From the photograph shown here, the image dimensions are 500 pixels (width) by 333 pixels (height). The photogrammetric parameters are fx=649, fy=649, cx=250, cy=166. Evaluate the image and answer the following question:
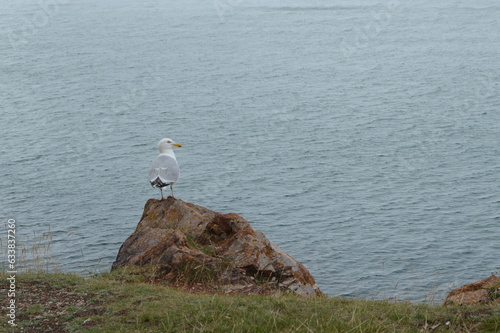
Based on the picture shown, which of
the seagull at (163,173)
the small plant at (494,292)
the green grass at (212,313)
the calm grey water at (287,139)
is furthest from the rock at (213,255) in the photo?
the calm grey water at (287,139)

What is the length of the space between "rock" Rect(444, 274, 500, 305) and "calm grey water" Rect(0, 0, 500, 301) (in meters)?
7.83

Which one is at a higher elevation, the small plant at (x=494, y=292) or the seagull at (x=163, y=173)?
the seagull at (x=163, y=173)

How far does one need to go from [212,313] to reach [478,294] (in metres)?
7.48

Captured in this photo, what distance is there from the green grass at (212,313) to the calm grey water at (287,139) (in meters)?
12.5

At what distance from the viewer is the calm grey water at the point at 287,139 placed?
33.9 meters

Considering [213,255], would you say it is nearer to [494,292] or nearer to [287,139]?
[494,292]

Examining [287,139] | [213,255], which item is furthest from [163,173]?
[287,139]

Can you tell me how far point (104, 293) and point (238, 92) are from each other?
47.7 meters

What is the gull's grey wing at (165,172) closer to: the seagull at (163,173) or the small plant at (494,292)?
the seagull at (163,173)

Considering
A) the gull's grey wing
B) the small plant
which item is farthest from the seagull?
the small plant

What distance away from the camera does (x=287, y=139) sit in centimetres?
4944

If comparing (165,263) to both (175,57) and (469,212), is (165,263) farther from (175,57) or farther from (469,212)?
(175,57)

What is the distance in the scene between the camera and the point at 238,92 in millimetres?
61031

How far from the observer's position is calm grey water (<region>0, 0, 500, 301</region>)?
33.9 metres
